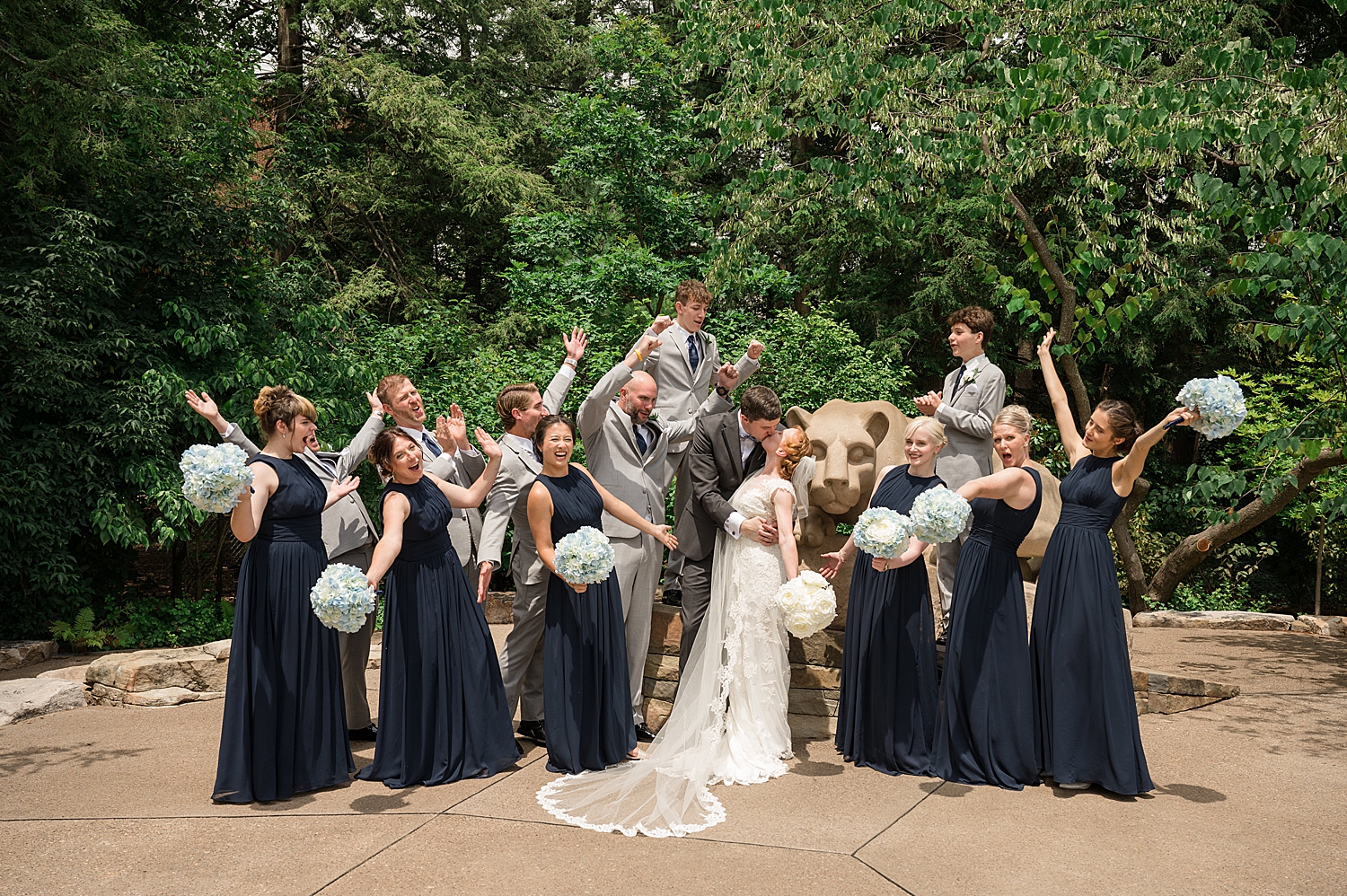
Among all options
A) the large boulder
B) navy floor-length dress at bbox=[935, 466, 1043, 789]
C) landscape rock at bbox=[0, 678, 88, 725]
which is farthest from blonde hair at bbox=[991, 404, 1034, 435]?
landscape rock at bbox=[0, 678, 88, 725]

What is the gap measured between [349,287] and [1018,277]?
10065 mm

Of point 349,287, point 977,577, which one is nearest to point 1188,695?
point 977,577

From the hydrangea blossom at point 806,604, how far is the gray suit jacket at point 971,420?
4.35 feet

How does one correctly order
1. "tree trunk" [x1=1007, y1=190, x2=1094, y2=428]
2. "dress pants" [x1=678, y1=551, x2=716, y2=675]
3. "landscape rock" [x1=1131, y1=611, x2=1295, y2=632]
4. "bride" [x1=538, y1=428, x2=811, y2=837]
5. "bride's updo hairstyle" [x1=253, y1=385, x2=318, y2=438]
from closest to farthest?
"bride's updo hairstyle" [x1=253, y1=385, x2=318, y2=438] → "bride" [x1=538, y1=428, x2=811, y2=837] → "dress pants" [x1=678, y1=551, x2=716, y2=675] → "landscape rock" [x1=1131, y1=611, x2=1295, y2=632] → "tree trunk" [x1=1007, y1=190, x2=1094, y2=428]

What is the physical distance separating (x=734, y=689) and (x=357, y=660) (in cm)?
225

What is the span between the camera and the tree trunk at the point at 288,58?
619 inches

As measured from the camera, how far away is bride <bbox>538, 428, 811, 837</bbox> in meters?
5.24

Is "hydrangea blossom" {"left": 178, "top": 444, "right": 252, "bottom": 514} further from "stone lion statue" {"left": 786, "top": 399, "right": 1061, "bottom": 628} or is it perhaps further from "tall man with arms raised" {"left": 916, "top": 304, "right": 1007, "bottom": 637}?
"tall man with arms raised" {"left": 916, "top": 304, "right": 1007, "bottom": 637}

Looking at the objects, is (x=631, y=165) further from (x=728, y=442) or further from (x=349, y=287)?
(x=728, y=442)

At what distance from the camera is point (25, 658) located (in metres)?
9.49

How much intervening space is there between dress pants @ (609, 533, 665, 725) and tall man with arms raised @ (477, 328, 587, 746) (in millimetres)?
501

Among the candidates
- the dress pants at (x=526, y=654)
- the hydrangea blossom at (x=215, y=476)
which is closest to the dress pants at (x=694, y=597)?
the dress pants at (x=526, y=654)

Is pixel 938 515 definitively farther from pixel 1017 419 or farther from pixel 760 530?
pixel 760 530

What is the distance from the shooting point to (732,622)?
5.55m
